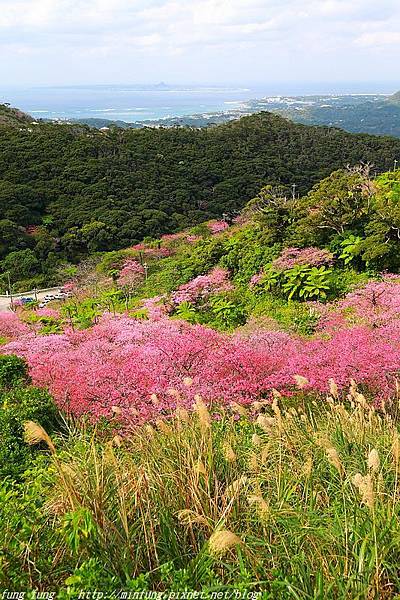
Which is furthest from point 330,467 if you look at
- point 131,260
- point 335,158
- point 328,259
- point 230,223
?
point 335,158

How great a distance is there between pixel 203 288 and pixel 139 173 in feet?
89.1

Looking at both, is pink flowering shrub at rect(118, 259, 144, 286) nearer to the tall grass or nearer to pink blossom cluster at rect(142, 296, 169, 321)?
pink blossom cluster at rect(142, 296, 169, 321)

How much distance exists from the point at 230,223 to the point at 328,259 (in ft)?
58.9

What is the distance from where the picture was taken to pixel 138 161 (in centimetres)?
4112

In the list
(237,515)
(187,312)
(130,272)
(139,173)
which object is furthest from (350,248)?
(139,173)

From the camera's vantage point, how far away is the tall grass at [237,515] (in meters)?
2.06

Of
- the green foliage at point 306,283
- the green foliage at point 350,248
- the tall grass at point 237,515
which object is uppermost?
the tall grass at point 237,515

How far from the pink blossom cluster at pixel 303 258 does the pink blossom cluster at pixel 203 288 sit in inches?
64.2

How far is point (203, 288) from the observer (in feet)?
47.0

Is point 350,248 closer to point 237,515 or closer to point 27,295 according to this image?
point 237,515

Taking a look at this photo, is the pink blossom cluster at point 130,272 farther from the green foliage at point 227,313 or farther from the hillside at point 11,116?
the hillside at point 11,116

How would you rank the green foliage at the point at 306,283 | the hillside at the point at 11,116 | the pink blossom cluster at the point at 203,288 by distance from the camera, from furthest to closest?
the hillside at the point at 11,116 < the pink blossom cluster at the point at 203,288 < the green foliage at the point at 306,283

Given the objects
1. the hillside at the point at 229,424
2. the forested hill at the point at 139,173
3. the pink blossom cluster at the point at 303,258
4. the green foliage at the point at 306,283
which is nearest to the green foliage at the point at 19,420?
the hillside at the point at 229,424

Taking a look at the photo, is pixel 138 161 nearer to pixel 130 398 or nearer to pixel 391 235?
pixel 391 235
